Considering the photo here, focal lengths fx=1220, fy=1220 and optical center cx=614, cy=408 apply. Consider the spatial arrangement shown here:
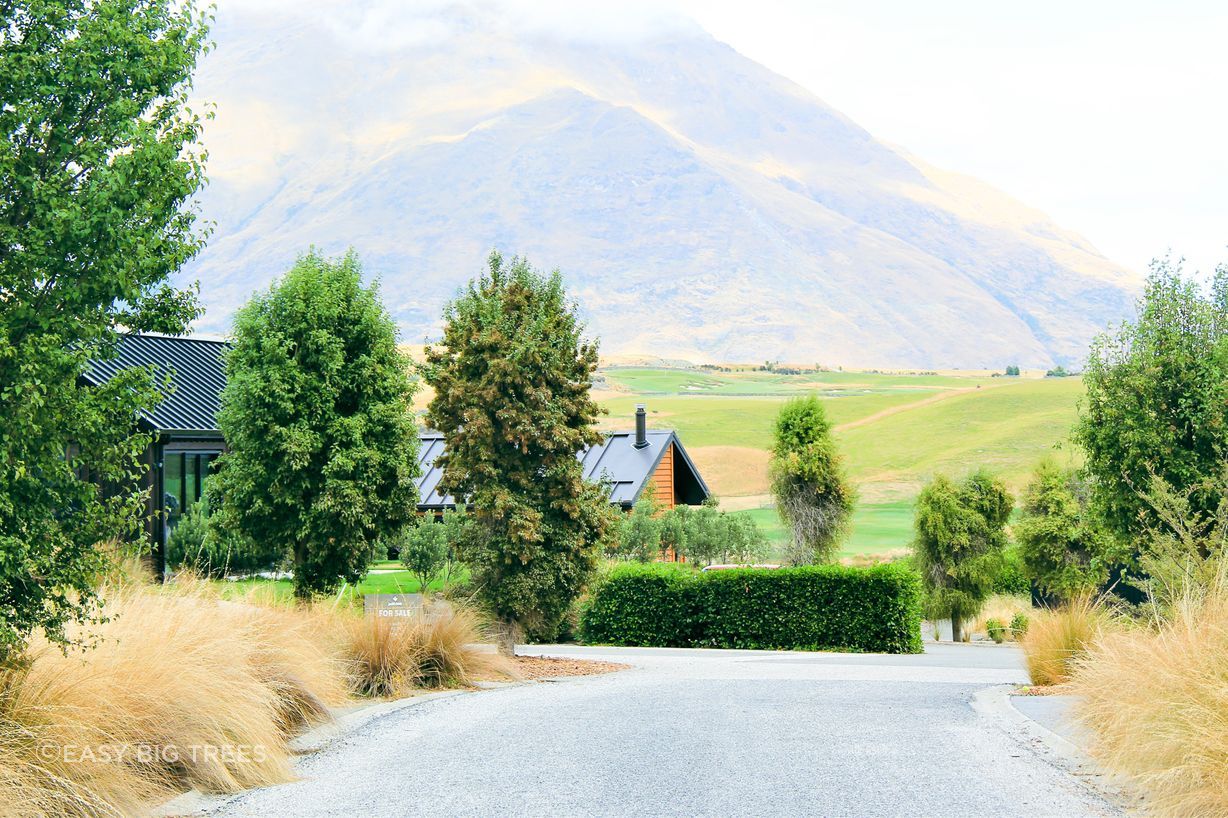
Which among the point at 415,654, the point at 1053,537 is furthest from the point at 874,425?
the point at 415,654

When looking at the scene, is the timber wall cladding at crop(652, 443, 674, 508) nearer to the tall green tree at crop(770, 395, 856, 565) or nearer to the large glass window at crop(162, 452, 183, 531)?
the tall green tree at crop(770, 395, 856, 565)

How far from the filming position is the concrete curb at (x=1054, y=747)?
8.34 m

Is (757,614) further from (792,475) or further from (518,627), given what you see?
(792,475)

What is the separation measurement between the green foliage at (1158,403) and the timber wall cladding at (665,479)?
28898 millimetres

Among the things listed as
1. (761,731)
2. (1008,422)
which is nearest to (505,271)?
(761,731)

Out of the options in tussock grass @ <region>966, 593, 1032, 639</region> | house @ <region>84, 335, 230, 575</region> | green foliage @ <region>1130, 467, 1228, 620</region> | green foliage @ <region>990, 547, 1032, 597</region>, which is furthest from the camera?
tussock grass @ <region>966, 593, 1032, 639</region>

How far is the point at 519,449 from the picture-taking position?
20156 millimetres

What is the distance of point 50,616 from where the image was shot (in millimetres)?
7871

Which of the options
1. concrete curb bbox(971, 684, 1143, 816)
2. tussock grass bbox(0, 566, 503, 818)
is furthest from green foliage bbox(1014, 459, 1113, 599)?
tussock grass bbox(0, 566, 503, 818)

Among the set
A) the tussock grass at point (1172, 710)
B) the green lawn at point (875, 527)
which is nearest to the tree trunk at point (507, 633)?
the tussock grass at point (1172, 710)

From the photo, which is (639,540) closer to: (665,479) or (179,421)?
(665,479)

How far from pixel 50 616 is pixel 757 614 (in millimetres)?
20324

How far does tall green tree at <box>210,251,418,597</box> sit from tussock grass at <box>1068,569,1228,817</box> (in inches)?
445

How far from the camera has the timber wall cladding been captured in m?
48.7
